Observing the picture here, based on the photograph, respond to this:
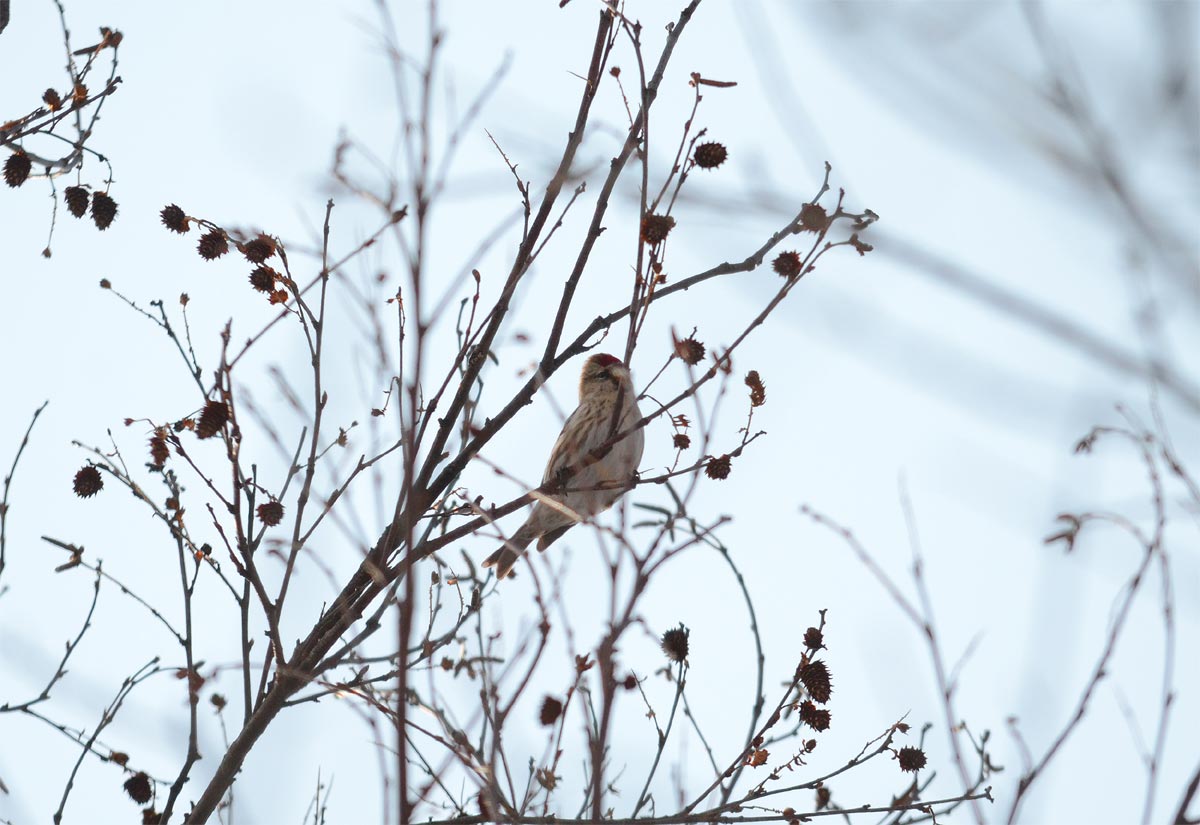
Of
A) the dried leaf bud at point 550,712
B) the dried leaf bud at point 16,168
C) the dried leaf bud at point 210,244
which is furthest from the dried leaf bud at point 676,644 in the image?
the dried leaf bud at point 16,168

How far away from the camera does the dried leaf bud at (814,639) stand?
338cm

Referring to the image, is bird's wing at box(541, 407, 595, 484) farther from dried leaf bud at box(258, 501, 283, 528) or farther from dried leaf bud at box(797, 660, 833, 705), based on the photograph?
dried leaf bud at box(797, 660, 833, 705)

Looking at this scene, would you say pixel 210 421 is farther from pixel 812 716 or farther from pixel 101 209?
pixel 812 716

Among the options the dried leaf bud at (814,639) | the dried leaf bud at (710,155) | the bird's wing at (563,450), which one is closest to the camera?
the dried leaf bud at (814,639)

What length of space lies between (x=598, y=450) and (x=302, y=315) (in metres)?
1.00

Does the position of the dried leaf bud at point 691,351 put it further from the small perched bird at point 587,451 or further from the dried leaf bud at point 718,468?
the small perched bird at point 587,451

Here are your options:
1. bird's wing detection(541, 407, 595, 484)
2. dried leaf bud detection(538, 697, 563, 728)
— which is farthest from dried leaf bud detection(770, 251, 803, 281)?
bird's wing detection(541, 407, 595, 484)

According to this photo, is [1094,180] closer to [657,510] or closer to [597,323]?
[597,323]

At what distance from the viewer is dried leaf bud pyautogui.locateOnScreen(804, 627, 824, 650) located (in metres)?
3.38

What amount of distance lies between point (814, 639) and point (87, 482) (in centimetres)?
237

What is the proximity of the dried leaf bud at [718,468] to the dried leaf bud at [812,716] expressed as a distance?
689mm

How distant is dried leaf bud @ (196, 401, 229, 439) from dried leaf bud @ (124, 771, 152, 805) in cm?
115

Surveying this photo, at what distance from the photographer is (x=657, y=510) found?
4.00 meters

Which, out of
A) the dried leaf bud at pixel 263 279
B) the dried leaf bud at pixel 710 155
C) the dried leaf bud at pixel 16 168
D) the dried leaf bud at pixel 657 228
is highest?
the dried leaf bud at pixel 16 168
